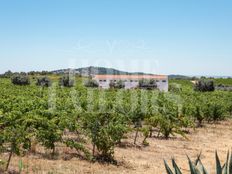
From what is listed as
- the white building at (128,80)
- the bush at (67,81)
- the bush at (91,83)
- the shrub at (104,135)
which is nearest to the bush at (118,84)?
the white building at (128,80)

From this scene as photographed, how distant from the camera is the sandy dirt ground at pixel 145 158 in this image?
9.51 m

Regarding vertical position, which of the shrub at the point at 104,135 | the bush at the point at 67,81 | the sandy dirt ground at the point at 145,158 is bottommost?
the sandy dirt ground at the point at 145,158

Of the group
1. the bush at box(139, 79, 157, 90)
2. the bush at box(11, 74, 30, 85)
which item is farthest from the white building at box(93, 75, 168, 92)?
the bush at box(11, 74, 30, 85)

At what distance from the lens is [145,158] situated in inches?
467

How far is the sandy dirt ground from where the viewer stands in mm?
9508

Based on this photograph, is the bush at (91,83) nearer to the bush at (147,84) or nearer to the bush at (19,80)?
the bush at (147,84)

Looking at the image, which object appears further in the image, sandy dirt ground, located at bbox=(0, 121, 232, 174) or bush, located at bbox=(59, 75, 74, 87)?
A: bush, located at bbox=(59, 75, 74, 87)

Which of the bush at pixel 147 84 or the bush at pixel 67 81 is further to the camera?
the bush at pixel 147 84

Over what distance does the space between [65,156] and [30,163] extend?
59.2 inches

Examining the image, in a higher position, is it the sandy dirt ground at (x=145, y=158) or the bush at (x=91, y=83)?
the bush at (x=91, y=83)

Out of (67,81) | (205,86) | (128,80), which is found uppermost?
(128,80)

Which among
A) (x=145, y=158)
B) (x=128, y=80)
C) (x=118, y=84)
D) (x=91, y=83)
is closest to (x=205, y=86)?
(x=128, y=80)

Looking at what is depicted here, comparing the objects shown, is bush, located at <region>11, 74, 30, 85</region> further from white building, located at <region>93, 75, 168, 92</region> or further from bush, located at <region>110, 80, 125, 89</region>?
bush, located at <region>110, 80, 125, 89</region>

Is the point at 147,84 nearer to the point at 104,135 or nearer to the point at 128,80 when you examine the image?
the point at 128,80
